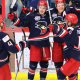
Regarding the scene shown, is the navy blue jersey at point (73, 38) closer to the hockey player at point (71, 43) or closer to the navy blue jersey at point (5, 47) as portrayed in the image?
the hockey player at point (71, 43)

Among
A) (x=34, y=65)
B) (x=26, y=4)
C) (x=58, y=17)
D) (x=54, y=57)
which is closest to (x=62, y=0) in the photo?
(x=58, y=17)

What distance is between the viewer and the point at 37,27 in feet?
7.06

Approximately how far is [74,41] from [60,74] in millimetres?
410

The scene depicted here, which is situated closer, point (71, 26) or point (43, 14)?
point (71, 26)

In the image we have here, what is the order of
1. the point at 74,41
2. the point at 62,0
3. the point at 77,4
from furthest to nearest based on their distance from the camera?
the point at 77,4 → the point at 62,0 → the point at 74,41

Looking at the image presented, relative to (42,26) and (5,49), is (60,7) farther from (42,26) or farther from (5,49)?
(5,49)

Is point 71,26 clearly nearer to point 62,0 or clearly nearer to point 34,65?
point 62,0

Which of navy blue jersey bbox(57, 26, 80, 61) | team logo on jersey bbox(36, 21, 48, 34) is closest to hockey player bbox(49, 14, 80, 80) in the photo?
navy blue jersey bbox(57, 26, 80, 61)

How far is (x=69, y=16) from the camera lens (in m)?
1.93

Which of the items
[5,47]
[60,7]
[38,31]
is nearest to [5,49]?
[5,47]

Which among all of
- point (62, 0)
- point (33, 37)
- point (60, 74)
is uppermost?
point (62, 0)

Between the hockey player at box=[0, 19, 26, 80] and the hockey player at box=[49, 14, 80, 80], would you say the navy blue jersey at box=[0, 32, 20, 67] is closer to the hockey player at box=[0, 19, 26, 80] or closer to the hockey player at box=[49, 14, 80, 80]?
the hockey player at box=[0, 19, 26, 80]

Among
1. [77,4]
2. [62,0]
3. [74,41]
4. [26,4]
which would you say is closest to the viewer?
[74,41]

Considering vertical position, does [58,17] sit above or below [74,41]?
above
